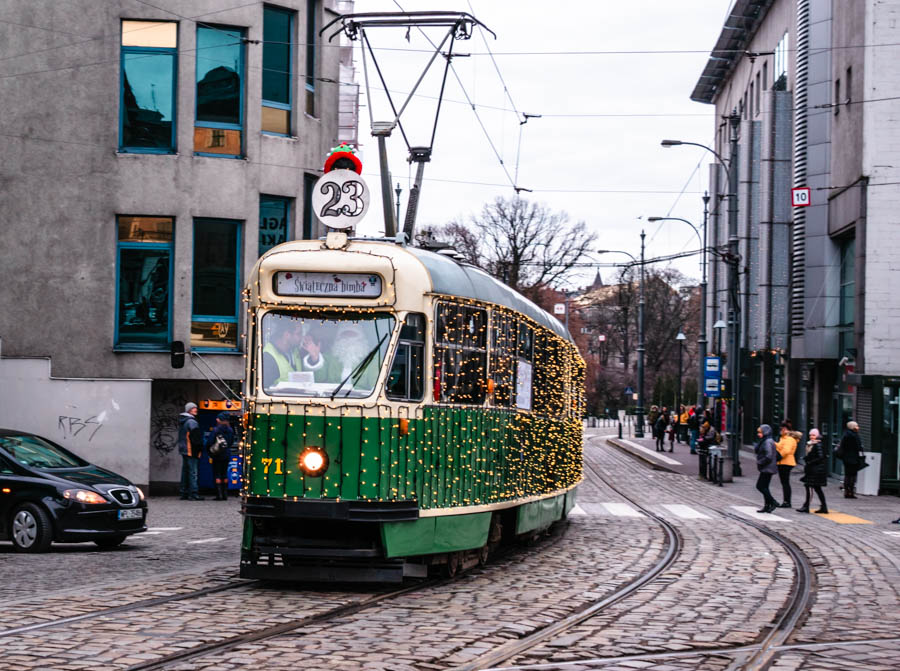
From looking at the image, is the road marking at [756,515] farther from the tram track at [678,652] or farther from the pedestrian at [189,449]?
the pedestrian at [189,449]

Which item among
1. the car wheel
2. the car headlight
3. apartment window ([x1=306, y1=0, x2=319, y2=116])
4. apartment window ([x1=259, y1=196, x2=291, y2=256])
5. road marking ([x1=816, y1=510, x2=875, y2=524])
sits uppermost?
apartment window ([x1=306, y1=0, x2=319, y2=116])

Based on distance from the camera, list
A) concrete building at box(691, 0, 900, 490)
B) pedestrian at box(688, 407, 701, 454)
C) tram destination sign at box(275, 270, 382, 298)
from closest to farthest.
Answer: tram destination sign at box(275, 270, 382, 298) < concrete building at box(691, 0, 900, 490) < pedestrian at box(688, 407, 701, 454)

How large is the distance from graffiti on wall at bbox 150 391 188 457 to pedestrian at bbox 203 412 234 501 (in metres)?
1.44

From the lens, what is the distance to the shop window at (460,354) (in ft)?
39.9

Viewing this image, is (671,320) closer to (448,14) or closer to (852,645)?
(448,14)

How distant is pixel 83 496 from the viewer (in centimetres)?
1588

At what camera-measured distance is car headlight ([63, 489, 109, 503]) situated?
15828mm

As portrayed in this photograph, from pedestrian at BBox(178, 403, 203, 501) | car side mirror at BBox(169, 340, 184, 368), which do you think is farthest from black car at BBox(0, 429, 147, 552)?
pedestrian at BBox(178, 403, 203, 501)

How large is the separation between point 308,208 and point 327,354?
16.2 metres

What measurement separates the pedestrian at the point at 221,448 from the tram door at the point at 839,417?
16569 millimetres

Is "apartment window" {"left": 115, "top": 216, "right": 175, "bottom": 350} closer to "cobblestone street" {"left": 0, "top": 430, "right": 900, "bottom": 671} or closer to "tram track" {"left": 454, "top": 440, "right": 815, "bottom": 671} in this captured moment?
"cobblestone street" {"left": 0, "top": 430, "right": 900, "bottom": 671}

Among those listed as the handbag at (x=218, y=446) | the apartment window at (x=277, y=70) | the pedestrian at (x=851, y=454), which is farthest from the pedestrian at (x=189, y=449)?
the pedestrian at (x=851, y=454)

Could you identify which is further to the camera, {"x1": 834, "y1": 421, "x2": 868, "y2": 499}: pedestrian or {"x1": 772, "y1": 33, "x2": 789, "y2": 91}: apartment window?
{"x1": 772, "y1": 33, "x2": 789, "y2": 91}: apartment window

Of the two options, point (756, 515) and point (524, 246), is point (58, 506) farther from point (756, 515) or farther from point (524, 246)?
point (524, 246)
